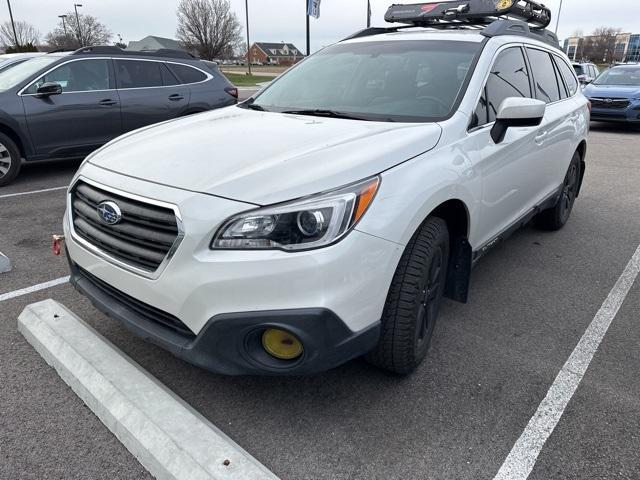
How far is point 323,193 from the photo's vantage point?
2074mm

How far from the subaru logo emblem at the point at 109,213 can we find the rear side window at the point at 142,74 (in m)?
5.78

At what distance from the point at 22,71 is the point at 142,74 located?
5.14ft

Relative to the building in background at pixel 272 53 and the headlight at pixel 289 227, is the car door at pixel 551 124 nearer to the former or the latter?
the headlight at pixel 289 227

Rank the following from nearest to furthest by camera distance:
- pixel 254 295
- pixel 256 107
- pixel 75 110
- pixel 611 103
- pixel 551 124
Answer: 1. pixel 254 295
2. pixel 256 107
3. pixel 551 124
4. pixel 75 110
5. pixel 611 103

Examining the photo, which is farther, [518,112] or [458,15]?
[458,15]

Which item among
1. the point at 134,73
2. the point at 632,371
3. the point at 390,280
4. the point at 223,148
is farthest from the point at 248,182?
the point at 134,73

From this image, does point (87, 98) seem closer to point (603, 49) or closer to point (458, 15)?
point (458, 15)

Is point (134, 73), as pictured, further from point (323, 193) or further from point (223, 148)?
point (323, 193)

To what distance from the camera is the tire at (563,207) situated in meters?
5.06

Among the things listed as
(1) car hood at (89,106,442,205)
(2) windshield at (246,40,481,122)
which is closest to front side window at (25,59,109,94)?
(2) windshield at (246,40,481,122)

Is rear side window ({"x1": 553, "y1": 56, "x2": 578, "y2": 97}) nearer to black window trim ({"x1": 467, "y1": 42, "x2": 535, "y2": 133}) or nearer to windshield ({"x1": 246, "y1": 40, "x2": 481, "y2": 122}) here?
black window trim ({"x1": 467, "y1": 42, "x2": 535, "y2": 133})

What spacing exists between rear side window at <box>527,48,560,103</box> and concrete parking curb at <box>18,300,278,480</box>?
11.5 ft

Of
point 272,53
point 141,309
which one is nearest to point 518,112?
point 141,309

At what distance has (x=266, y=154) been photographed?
2.37m
